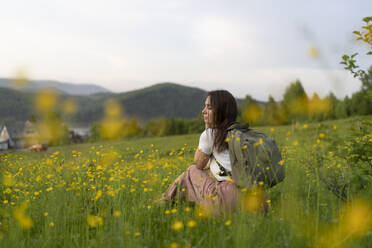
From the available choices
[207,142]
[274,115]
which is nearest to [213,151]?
[207,142]

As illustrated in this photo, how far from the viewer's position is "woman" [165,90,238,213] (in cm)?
342

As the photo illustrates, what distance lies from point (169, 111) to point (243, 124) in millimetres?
187662

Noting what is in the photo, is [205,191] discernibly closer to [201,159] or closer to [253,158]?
[201,159]

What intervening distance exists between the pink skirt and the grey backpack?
0.17 m

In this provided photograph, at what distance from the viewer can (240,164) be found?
3174 mm

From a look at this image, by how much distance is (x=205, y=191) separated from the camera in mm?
3420

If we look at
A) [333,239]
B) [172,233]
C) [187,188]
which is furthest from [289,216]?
[187,188]

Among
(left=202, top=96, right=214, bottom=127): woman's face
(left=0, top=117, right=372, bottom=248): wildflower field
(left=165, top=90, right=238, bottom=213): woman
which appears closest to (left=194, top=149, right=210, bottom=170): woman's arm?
(left=165, top=90, right=238, bottom=213): woman

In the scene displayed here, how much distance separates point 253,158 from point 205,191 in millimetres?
736

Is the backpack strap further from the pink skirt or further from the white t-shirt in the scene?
the pink skirt

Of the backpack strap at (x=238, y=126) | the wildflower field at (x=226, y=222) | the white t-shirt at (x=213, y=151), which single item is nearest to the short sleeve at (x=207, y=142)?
the white t-shirt at (x=213, y=151)

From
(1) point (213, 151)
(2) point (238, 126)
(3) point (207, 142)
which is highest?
(2) point (238, 126)

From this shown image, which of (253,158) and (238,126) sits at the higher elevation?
(238,126)

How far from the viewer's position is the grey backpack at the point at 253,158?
9.97 ft
